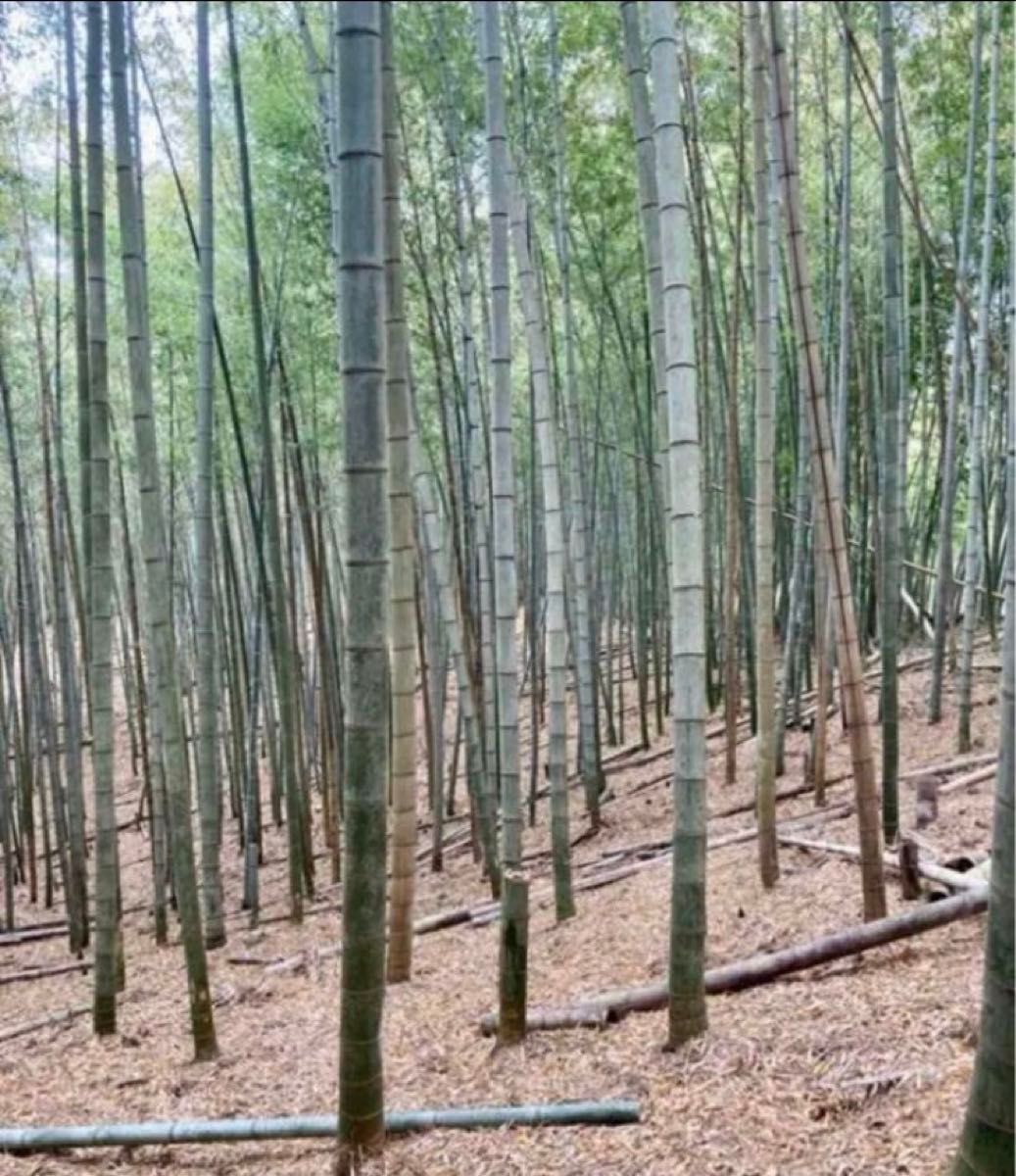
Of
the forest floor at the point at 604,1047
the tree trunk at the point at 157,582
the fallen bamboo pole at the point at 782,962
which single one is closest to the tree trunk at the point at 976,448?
the forest floor at the point at 604,1047

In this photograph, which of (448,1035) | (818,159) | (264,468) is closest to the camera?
(448,1035)

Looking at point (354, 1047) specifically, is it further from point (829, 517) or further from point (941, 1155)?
point (829, 517)

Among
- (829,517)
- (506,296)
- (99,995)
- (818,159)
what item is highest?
(818,159)

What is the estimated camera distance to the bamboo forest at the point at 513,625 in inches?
79.6

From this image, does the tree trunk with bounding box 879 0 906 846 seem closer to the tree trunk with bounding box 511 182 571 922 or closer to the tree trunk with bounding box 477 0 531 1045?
the tree trunk with bounding box 511 182 571 922

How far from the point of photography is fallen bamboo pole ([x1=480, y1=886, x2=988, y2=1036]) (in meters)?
2.67

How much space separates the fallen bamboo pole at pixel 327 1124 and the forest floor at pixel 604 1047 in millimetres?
27

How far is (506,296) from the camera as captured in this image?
8.96 feet

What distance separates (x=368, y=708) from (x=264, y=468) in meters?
2.79

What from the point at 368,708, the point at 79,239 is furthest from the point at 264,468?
the point at 368,708

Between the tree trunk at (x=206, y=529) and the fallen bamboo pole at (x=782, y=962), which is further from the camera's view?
the tree trunk at (x=206, y=529)

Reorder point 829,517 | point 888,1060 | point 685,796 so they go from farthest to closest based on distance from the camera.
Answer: point 829,517 → point 685,796 → point 888,1060

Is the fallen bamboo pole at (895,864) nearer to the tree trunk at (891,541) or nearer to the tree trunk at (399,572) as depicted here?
the tree trunk at (891,541)

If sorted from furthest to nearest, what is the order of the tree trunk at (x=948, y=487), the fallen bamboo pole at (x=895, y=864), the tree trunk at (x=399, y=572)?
the tree trunk at (x=948, y=487) < the fallen bamboo pole at (x=895, y=864) < the tree trunk at (x=399, y=572)
